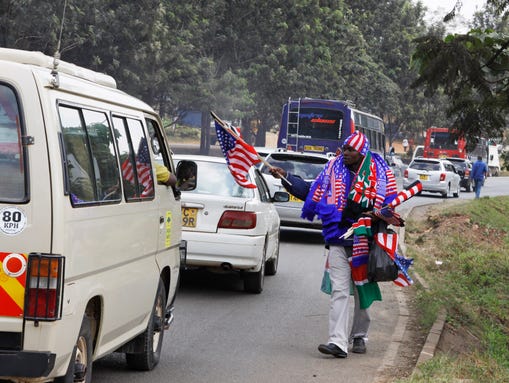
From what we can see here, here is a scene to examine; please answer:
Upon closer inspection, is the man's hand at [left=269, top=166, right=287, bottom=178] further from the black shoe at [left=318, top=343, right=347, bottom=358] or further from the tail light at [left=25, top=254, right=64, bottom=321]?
the tail light at [left=25, top=254, right=64, bottom=321]

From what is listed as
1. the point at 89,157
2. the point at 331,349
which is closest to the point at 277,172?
the point at 331,349

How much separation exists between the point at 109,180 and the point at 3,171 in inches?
42.0

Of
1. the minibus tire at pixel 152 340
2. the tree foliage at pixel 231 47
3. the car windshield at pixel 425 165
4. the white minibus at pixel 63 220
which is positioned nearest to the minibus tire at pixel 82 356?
the white minibus at pixel 63 220

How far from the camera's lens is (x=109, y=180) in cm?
609

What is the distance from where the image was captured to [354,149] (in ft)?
28.9

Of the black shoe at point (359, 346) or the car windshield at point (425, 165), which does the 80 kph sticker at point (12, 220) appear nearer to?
the black shoe at point (359, 346)

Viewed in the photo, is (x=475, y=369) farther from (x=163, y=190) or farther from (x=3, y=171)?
(x=3, y=171)

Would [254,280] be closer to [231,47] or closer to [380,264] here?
[380,264]

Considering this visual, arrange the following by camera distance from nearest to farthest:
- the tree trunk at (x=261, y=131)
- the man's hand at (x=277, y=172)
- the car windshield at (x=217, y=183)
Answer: the man's hand at (x=277, y=172) < the car windshield at (x=217, y=183) < the tree trunk at (x=261, y=131)

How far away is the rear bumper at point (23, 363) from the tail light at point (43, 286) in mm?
181

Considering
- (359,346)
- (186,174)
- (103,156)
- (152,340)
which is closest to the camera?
(103,156)

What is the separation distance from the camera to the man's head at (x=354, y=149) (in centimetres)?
879

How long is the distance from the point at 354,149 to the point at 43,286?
14.0ft

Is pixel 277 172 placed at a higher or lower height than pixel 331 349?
higher
